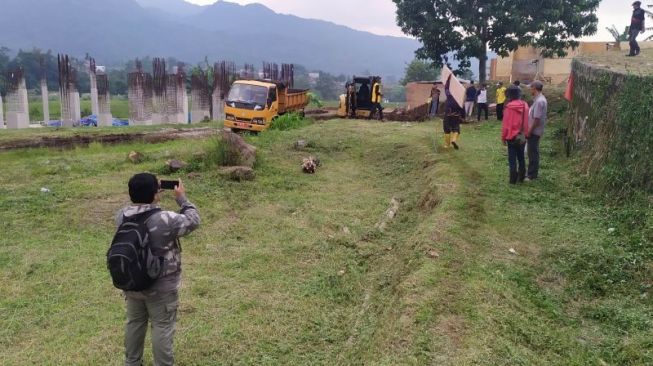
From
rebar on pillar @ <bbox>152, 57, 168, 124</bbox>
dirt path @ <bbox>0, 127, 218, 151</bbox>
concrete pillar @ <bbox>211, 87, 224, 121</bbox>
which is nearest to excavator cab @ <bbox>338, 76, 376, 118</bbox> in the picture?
dirt path @ <bbox>0, 127, 218, 151</bbox>

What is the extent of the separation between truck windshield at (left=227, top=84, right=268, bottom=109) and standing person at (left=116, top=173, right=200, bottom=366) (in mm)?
15161

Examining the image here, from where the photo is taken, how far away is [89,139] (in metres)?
18.7

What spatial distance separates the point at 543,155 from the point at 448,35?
13.3 metres

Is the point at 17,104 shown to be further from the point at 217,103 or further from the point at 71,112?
the point at 217,103

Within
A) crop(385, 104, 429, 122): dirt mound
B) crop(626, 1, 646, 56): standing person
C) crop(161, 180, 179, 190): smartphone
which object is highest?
crop(626, 1, 646, 56): standing person

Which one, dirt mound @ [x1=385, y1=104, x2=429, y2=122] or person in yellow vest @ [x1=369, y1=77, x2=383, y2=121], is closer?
person in yellow vest @ [x1=369, y1=77, x2=383, y2=121]

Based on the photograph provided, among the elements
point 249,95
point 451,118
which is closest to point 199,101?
point 249,95

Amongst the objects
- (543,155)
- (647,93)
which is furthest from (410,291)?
(543,155)

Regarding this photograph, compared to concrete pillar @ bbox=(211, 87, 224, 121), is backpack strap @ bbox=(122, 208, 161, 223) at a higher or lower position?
lower

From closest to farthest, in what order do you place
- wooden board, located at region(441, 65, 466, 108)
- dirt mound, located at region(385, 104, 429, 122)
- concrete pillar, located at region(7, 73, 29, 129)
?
wooden board, located at region(441, 65, 466, 108)
dirt mound, located at region(385, 104, 429, 122)
concrete pillar, located at region(7, 73, 29, 129)

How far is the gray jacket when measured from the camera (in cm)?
374

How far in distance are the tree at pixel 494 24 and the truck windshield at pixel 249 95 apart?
26.5 ft

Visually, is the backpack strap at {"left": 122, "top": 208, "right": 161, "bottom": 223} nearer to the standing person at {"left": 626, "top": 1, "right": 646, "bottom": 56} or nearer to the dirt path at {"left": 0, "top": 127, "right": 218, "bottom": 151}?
the standing person at {"left": 626, "top": 1, "right": 646, "bottom": 56}

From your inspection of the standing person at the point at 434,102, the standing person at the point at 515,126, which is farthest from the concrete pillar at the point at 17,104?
the standing person at the point at 515,126
